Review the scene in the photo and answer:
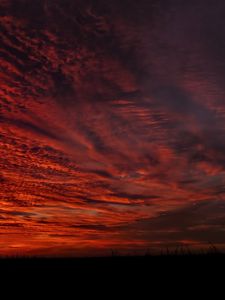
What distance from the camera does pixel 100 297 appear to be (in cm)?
862

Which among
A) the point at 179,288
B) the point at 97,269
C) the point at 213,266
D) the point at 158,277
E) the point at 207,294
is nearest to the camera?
the point at 207,294

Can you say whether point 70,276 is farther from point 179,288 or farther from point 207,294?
point 207,294

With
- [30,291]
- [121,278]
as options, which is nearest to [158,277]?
[121,278]

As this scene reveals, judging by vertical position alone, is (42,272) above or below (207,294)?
above

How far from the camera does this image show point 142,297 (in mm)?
8469

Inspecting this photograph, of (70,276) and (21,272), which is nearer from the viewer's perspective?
(70,276)

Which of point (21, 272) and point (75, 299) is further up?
point (21, 272)

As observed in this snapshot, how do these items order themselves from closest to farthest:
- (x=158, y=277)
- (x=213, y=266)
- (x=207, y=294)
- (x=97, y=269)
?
(x=207, y=294) → (x=158, y=277) → (x=213, y=266) → (x=97, y=269)

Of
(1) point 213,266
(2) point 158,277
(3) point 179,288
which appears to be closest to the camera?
(3) point 179,288

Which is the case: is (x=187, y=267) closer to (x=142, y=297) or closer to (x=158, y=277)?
(x=158, y=277)

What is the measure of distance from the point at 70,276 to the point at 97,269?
3.76ft

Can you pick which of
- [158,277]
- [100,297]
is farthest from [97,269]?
[100,297]

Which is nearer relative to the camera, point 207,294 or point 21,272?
point 207,294

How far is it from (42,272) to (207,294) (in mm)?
6135
